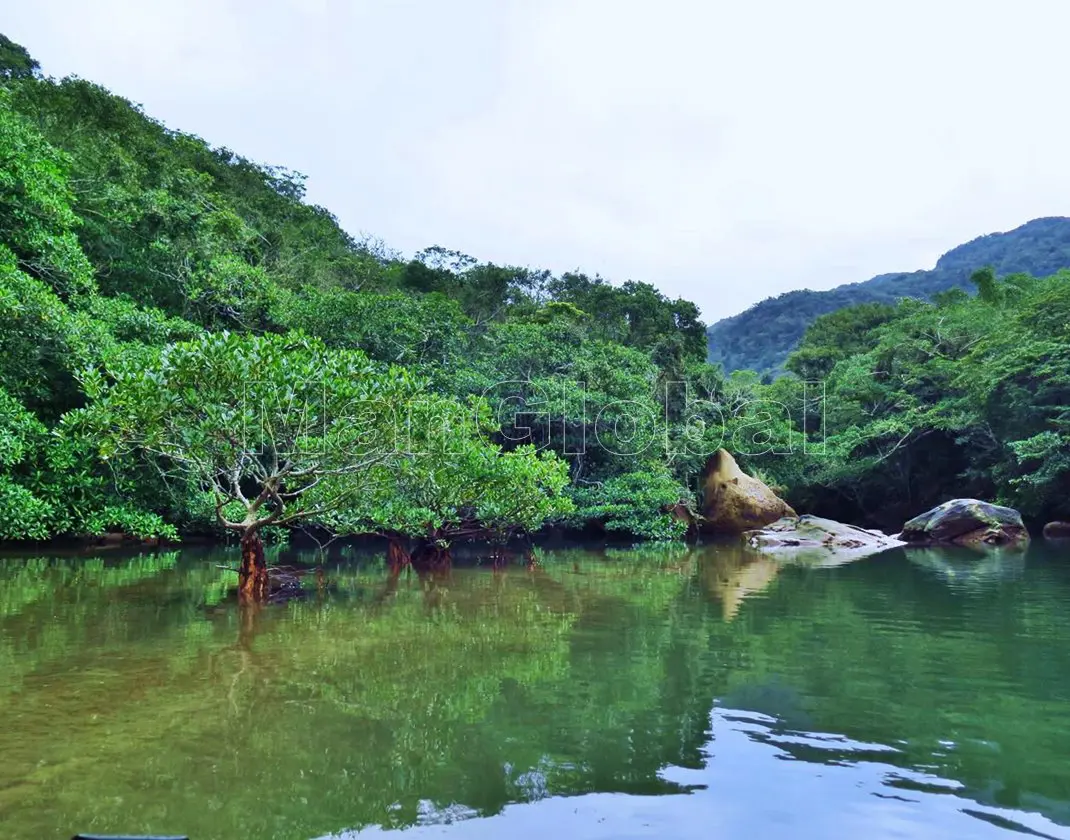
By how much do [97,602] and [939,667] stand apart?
9701 mm

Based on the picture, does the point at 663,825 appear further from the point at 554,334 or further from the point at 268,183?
the point at 268,183

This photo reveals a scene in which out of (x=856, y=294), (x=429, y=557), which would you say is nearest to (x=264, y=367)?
(x=429, y=557)

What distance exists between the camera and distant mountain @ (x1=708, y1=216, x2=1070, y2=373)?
7288 cm

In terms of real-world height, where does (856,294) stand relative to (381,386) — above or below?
above

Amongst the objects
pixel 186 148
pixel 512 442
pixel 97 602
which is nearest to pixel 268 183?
pixel 186 148

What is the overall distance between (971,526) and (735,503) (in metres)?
7.17

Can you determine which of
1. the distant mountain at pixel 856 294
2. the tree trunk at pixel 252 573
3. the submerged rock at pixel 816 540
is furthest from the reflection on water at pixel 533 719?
the distant mountain at pixel 856 294

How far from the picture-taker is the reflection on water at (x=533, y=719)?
3.74 m

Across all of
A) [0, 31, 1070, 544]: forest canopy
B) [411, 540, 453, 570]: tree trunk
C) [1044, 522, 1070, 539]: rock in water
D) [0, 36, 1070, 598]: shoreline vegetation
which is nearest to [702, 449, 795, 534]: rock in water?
[0, 36, 1070, 598]: shoreline vegetation

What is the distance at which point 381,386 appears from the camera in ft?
32.0

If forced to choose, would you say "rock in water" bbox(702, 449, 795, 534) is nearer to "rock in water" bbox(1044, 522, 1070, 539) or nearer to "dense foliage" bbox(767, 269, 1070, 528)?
"dense foliage" bbox(767, 269, 1070, 528)

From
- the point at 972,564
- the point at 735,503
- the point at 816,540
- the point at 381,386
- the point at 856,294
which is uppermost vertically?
the point at 856,294

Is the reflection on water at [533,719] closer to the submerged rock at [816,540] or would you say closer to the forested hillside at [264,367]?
the forested hillside at [264,367]

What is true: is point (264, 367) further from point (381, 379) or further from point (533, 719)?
point (533, 719)
